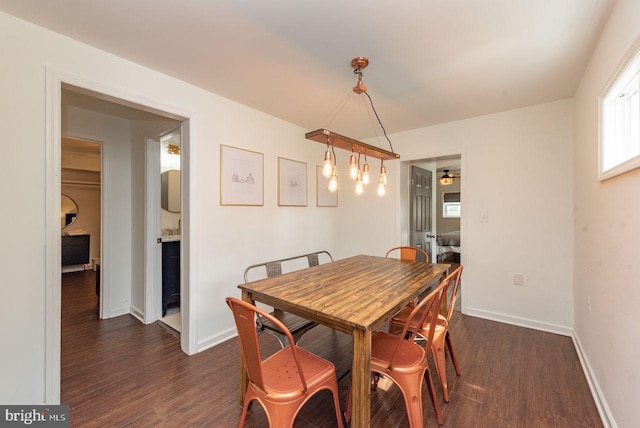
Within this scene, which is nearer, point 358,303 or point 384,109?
point 358,303

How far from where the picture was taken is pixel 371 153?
2242 millimetres

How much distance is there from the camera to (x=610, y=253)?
5.25 ft

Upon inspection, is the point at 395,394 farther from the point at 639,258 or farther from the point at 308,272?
the point at 639,258

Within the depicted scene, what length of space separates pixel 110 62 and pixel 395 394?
3079 mm

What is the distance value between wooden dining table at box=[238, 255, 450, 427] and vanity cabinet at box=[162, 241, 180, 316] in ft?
6.40

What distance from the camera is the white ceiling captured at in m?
1.47

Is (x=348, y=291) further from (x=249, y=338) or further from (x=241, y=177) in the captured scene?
(x=241, y=177)

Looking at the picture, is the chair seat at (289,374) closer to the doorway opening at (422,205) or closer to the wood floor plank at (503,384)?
the wood floor plank at (503,384)

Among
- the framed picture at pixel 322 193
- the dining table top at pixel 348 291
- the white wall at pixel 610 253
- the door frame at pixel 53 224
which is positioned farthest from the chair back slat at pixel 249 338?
the framed picture at pixel 322 193

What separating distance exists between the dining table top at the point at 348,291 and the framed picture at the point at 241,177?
1.10 m

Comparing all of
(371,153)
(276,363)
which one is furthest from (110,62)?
(276,363)

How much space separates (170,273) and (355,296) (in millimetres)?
2657

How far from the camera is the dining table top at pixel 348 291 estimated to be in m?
1.35

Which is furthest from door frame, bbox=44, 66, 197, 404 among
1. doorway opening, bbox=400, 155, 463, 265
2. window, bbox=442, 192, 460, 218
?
window, bbox=442, 192, 460, 218
